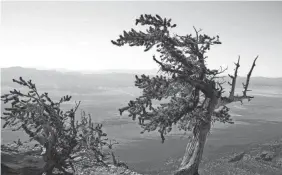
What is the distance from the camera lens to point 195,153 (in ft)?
35.7

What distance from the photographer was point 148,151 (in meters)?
55.8

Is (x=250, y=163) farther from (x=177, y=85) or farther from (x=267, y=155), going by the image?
(x=177, y=85)

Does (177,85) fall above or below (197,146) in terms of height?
above

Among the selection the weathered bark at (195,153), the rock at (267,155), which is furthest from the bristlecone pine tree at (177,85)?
the rock at (267,155)

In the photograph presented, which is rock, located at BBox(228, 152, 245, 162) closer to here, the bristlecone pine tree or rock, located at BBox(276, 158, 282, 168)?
rock, located at BBox(276, 158, 282, 168)

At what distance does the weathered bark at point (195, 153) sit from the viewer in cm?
1066

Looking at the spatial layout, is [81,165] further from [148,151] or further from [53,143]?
[148,151]

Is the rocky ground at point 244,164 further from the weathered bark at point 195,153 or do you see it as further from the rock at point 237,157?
the weathered bark at point 195,153

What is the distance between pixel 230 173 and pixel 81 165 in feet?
119

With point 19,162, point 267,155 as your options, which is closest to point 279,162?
point 267,155

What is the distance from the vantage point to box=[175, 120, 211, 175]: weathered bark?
35.0 ft

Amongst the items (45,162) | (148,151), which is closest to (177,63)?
(45,162)

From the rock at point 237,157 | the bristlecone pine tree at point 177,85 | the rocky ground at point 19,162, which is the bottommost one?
the rock at point 237,157

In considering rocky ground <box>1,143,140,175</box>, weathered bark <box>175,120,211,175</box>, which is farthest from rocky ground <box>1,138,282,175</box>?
weathered bark <box>175,120,211,175</box>
